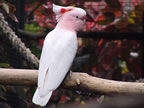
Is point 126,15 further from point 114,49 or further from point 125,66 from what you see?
point 125,66

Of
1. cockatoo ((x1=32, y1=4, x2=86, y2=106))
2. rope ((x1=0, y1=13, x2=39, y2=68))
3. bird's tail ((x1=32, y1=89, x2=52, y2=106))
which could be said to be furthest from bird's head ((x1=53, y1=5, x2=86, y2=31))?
bird's tail ((x1=32, y1=89, x2=52, y2=106))

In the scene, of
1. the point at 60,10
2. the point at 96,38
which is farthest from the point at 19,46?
the point at 96,38

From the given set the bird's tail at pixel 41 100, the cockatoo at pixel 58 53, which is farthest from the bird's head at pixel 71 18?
the bird's tail at pixel 41 100

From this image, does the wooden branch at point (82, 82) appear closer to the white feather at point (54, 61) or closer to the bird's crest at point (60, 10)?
the white feather at point (54, 61)

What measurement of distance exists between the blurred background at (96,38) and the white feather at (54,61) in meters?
0.40

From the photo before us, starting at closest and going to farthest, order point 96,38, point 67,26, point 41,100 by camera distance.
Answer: point 41,100, point 67,26, point 96,38

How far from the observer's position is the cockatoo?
0.61 metres

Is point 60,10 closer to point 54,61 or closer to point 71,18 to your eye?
point 71,18

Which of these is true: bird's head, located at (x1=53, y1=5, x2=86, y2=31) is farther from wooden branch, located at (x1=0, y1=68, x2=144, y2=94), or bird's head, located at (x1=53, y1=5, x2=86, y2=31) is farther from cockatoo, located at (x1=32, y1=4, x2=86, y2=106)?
wooden branch, located at (x1=0, y1=68, x2=144, y2=94)

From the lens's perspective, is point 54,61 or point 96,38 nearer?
point 54,61

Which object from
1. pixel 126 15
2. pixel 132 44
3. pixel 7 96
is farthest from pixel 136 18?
pixel 7 96

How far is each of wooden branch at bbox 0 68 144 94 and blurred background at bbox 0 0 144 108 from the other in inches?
16.5

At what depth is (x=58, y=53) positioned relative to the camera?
673 millimetres

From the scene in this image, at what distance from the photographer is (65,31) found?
74 centimetres
